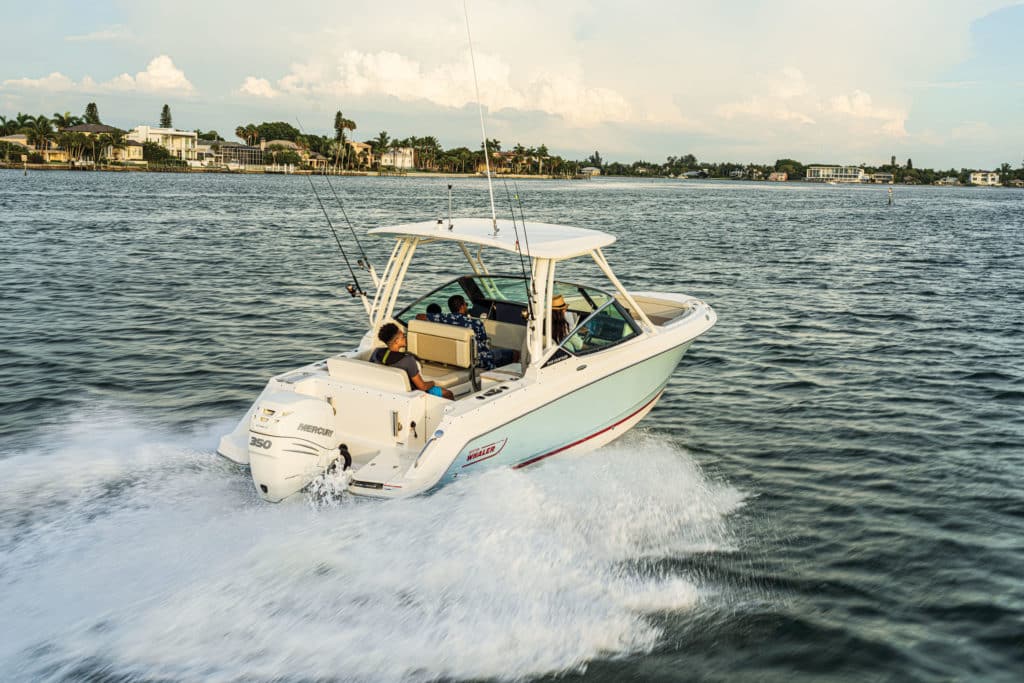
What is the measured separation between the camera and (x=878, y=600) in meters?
6.20

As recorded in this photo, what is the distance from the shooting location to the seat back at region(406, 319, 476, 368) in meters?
7.74

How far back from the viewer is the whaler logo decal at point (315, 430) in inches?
256

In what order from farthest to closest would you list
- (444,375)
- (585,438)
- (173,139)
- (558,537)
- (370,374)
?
(173,139) → (585,438) → (444,375) → (370,374) → (558,537)

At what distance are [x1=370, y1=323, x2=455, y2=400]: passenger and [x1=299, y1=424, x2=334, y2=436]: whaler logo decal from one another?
2.72 feet

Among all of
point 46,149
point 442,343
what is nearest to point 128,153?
point 46,149

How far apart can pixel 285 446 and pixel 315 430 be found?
31 centimetres

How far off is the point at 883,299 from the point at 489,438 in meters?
15.3

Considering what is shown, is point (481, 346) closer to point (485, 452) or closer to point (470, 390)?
point (470, 390)

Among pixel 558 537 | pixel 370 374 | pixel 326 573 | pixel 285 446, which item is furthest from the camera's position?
pixel 370 374

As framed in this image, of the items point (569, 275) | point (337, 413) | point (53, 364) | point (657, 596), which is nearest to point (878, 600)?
point (657, 596)

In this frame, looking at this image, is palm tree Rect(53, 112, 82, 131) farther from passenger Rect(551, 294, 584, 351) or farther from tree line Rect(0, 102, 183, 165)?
passenger Rect(551, 294, 584, 351)

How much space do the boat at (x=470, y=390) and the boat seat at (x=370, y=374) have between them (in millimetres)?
10

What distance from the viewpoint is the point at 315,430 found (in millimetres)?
6609

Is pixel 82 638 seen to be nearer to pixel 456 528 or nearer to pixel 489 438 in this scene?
pixel 456 528
